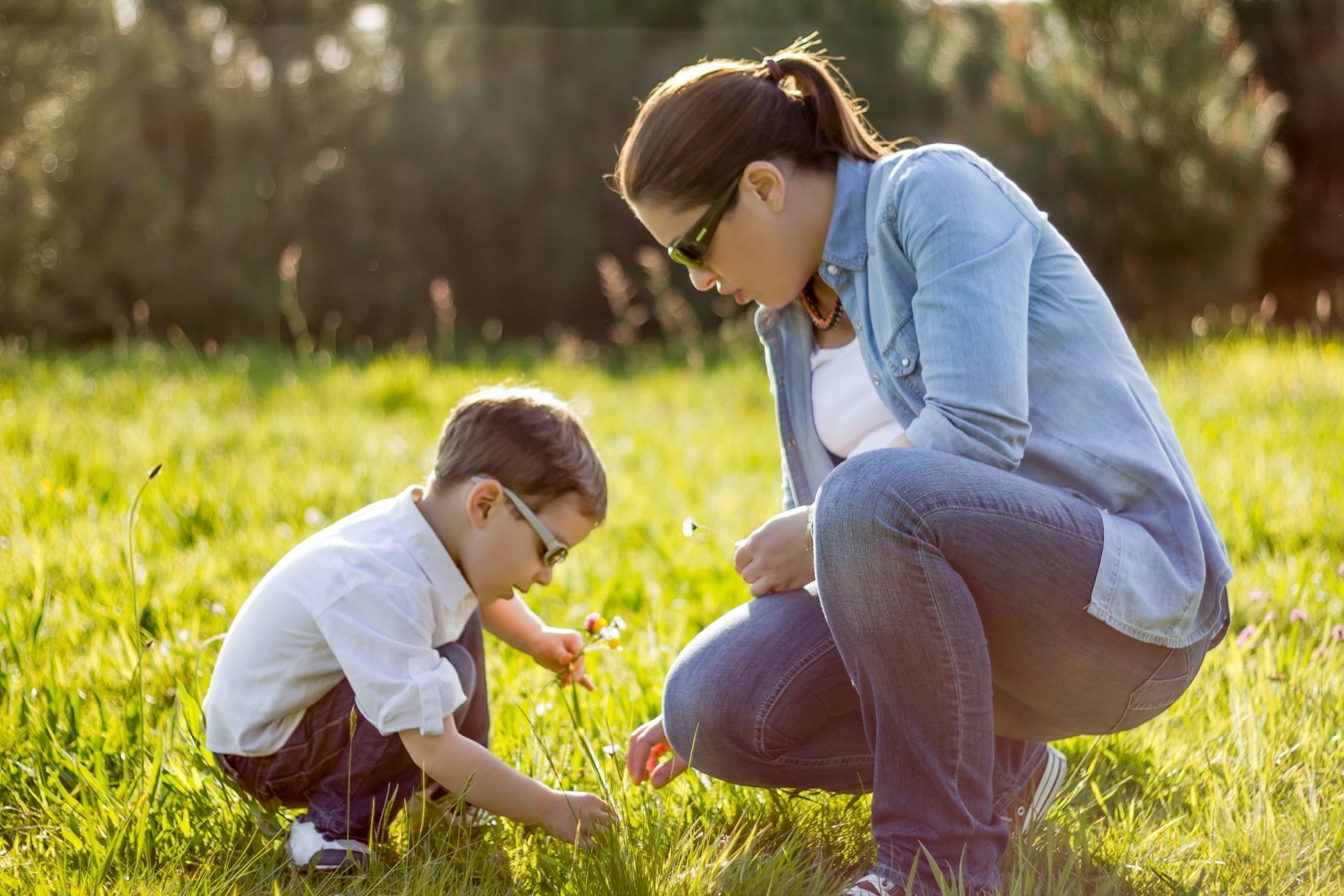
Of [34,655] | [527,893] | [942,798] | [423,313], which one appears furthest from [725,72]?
[423,313]

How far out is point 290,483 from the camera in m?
4.13

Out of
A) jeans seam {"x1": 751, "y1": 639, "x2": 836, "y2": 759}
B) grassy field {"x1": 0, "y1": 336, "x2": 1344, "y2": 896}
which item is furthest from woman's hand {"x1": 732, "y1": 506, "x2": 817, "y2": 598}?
grassy field {"x1": 0, "y1": 336, "x2": 1344, "y2": 896}

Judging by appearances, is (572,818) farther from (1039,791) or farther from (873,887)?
(1039,791)

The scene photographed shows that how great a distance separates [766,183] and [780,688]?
0.85 meters

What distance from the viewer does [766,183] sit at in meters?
2.07

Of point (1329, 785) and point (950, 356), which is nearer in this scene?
point (950, 356)

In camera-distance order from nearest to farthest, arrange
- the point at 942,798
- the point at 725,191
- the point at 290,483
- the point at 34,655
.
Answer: the point at 942,798, the point at 725,191, the point at 34,655, the point at 290,483

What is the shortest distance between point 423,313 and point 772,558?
8.98m

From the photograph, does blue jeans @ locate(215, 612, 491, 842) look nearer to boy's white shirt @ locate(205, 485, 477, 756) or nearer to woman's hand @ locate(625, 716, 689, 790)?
boy's white shirt @ locate(205, 485, 477, 756)

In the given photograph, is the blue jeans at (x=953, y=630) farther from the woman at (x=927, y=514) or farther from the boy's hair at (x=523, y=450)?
the boy's hair at (x=523, y=450)

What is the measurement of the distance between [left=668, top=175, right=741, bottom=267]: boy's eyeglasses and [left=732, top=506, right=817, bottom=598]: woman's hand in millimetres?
464

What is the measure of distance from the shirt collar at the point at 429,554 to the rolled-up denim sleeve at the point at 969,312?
799mm

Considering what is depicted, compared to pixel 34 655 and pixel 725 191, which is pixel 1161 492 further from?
pixel 34 655

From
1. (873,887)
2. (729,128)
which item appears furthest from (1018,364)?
(873,887)
